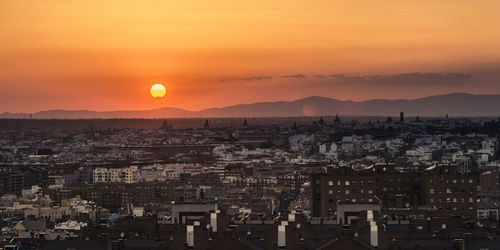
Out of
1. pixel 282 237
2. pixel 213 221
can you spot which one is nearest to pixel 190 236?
pixel 282 237

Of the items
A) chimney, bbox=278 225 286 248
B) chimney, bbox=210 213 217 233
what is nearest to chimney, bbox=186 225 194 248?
chimney, bbox=278 225 286 248

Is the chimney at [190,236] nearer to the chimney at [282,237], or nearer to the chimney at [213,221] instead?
the chimney at [282,237]

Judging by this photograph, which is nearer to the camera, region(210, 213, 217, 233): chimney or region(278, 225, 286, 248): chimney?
region(278, 225, 286, 248): chimney

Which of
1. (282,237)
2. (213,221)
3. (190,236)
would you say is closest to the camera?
(282,237)

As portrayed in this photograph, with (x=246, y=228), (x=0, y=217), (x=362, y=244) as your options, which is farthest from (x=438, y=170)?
(x=362, y=244)

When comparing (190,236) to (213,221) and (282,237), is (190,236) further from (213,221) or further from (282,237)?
(213,221)

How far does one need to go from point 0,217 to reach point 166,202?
40524mm

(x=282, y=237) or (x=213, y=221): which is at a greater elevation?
(x=282, y=237)

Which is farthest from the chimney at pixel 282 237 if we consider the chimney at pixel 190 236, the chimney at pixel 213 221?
the chimney at pixel 213 221

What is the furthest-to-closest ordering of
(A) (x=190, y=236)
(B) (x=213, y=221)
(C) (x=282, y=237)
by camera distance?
(B) (x=213, y=221)
(A) (x=190, y=236)
(C) (x=282, y=237)

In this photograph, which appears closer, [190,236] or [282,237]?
[282,237]

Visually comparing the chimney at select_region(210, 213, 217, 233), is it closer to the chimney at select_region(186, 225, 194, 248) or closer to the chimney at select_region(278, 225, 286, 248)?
the chimney at select_region(186, 225, 194, 248)

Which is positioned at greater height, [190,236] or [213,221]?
[190,236]

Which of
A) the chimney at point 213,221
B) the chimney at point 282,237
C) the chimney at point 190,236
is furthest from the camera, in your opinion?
the chimney at point 213,221
